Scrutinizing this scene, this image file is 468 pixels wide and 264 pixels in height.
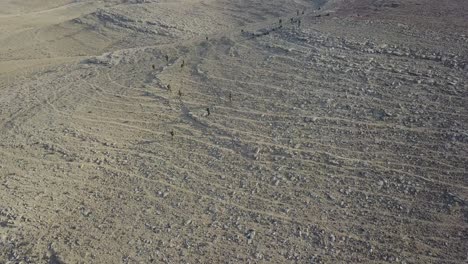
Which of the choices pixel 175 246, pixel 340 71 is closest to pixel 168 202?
pixel 175 246

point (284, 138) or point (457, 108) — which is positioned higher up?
point (457, 108)

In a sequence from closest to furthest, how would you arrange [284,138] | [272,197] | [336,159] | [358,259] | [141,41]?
[358,259]
[272,197]
[336,159]
[284,138]
[141,41]

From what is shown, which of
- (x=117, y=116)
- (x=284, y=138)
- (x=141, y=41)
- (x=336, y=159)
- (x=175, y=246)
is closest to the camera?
(x=175, y=246)

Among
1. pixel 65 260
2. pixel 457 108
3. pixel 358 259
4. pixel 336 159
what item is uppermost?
pixel 457 108

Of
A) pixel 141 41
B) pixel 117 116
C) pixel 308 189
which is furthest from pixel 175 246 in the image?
pixel 141 41

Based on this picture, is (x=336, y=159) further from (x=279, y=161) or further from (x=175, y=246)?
(x=175, y=246)

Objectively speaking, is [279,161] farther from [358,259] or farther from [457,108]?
[457,108]

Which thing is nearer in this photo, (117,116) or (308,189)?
(308,189)
